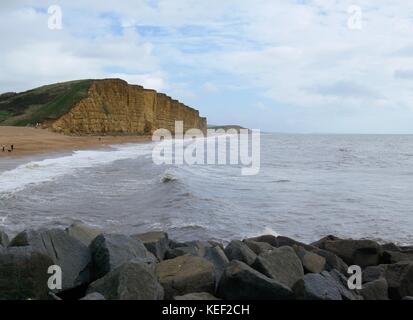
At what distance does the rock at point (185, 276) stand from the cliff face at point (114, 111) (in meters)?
Answer: 64.1

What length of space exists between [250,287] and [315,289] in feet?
2.36

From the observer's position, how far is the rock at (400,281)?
6.25 metres

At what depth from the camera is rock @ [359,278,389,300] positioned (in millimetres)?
5941

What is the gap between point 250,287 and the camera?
17.1 ft

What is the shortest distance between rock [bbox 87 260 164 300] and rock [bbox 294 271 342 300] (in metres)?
1.54

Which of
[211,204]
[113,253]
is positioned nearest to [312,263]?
[113,253]

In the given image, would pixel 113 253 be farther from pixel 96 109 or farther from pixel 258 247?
pixel 96 109

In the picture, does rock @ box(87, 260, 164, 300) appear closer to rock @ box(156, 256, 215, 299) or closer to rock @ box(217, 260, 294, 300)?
rock @ box(156, 256, 215, 299)

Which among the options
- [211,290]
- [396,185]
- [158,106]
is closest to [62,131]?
[158,106]

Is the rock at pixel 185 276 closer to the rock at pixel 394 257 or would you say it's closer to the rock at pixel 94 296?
the rock at pixel 94 296

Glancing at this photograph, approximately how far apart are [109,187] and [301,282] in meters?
14.4

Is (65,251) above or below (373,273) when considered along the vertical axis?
above
